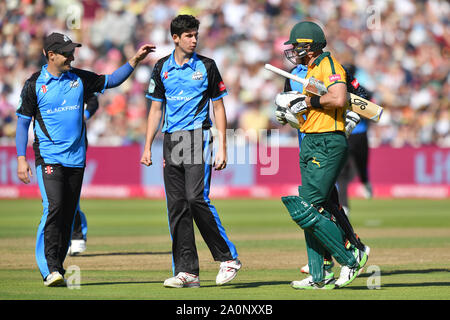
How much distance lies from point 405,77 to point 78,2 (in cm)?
1055

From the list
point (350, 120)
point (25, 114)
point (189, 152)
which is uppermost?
point (25, 114)

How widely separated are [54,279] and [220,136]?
2.19 metres

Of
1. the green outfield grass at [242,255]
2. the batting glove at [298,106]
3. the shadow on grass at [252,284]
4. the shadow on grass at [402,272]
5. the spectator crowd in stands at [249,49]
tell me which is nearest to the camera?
the green outfield grass at [242,255]

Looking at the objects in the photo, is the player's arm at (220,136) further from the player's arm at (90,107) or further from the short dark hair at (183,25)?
the player's arm at (90,107)

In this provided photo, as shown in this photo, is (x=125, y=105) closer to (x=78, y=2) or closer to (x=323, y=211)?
(x=78, y=2)

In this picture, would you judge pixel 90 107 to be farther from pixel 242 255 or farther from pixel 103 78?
pixel 103 78

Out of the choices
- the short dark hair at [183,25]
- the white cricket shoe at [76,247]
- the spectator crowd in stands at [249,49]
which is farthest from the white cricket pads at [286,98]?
the spectator crowd in stands at [249,49]

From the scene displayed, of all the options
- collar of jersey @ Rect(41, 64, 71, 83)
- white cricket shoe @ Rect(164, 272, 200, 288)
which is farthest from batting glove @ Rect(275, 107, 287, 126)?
collar of jersey @ Rect(41, 64, 71, 83)

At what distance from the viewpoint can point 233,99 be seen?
26094mm

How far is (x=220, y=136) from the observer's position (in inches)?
352

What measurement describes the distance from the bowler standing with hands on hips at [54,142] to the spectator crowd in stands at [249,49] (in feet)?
51.9

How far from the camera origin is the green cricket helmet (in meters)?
8.61

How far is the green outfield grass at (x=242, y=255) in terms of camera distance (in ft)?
27.4

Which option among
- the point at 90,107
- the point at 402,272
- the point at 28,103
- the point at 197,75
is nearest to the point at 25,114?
the point at 28,103
